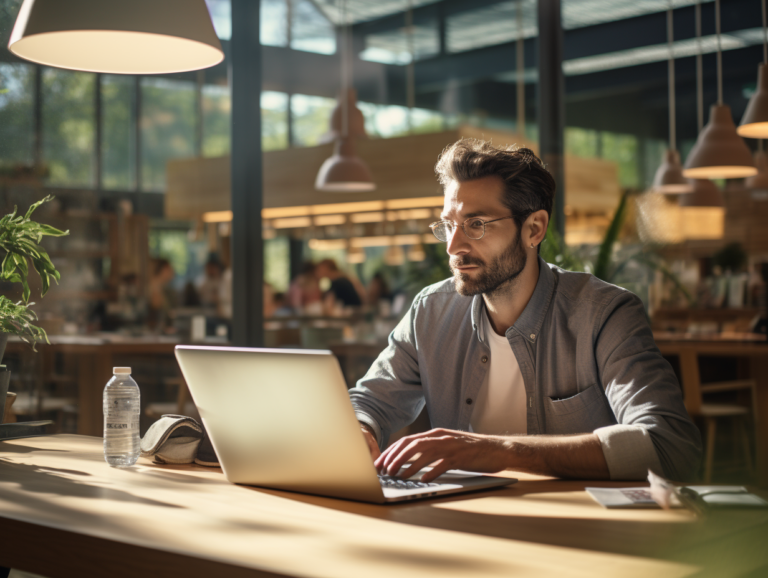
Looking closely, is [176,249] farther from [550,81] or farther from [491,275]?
[491,275]

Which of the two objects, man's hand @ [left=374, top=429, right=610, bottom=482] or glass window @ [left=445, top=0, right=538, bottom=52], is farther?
glass window @ [left=445, top=0, right=538, bottom=52]

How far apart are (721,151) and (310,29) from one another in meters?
7.69

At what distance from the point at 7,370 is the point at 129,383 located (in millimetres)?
567

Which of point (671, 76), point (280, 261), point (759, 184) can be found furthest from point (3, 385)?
point (280, 261)

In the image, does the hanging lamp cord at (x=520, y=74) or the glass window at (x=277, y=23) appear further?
the glass window at (x=277, y=23)

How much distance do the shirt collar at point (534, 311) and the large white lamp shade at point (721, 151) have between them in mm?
3932

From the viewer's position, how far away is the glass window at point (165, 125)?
9.71m

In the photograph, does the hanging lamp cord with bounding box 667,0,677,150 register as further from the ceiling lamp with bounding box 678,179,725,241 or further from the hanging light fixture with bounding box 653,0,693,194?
the ceiling lamp with bounding box 678,179,725,241

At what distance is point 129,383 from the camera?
70.2 inches

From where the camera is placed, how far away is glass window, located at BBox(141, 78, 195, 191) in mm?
9711

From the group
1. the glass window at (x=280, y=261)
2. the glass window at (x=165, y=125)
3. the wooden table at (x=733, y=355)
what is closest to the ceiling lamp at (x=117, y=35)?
the wooden table at (x=733, y=355)

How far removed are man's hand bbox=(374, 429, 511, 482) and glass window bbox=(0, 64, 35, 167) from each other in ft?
6.71

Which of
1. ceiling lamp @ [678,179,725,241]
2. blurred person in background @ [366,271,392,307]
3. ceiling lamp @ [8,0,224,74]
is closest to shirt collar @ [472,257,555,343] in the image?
ceiling lamp @ [8,0,224,74]

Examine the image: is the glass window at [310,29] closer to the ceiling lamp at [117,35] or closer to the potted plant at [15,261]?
the potted plant at [15,261]
